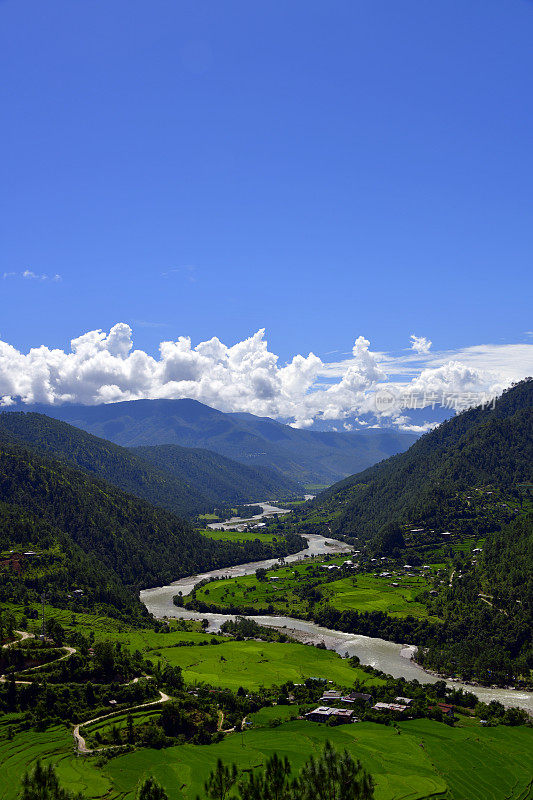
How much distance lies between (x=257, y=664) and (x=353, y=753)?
5151 cm

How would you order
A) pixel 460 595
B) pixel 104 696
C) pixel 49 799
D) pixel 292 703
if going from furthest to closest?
1. pixel 460 595
2. pixel 292 703
3. pixel 104 696
4. pixel 49 799

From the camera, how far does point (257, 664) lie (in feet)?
452

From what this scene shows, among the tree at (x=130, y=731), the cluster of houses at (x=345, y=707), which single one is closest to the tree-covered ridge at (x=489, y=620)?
the cluster of houses at (x=345, y=707)

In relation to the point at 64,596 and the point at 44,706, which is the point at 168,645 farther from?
the point at 44,706

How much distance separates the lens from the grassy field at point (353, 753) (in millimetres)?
80500

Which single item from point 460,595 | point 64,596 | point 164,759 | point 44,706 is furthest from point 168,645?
point 460,595

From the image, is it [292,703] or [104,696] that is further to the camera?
[292,703]

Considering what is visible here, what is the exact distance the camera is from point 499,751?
313 ft

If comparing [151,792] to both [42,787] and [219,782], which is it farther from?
[42,787]

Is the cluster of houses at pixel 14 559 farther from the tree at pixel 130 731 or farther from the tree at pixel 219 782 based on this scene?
the tree at pixel 219 782

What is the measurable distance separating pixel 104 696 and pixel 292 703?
35406 millimetres

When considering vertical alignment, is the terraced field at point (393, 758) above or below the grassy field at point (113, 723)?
below

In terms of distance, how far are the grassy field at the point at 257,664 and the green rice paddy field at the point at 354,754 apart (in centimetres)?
2443

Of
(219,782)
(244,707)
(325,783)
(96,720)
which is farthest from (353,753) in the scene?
(96,720)
